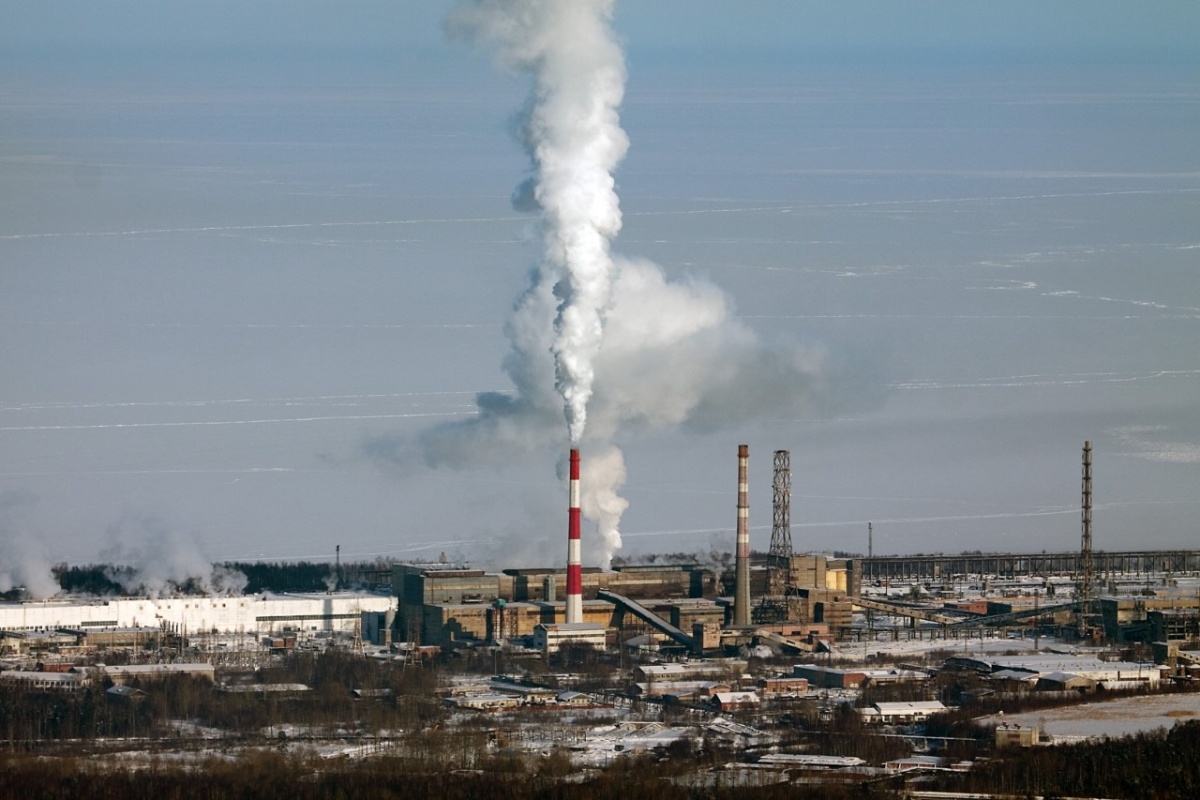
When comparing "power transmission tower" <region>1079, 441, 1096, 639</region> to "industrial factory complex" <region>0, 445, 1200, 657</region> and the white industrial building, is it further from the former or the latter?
the white industrial building

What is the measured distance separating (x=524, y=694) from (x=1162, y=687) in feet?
35.1

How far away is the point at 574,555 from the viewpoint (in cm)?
5506

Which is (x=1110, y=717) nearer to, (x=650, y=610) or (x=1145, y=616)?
(x=1145, y=616)

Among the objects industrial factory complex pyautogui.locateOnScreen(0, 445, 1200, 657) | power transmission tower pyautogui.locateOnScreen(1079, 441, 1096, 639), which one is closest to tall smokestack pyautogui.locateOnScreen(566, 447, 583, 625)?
industrial factory complex pyautogui.locateOnScreen(0, 445, 1200, 657)

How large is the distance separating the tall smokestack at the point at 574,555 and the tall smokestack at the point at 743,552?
131 inches

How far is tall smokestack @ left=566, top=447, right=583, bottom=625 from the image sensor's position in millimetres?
54250

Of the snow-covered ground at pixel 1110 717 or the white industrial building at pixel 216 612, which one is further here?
the white industrial building at pixel 216 612

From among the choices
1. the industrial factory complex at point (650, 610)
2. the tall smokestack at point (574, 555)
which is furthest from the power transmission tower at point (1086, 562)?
the tall smokestack at point (574, 555)

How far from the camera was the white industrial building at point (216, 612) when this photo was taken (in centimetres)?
5909

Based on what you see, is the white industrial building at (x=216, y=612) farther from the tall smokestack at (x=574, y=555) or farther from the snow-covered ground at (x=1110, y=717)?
the snow-covered ground at (x=1110, y=717)

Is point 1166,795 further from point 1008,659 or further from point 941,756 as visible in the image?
point 1008,659

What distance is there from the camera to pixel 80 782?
38156mm

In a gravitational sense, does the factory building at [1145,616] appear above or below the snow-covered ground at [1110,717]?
above

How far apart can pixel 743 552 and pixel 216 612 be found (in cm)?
1116
